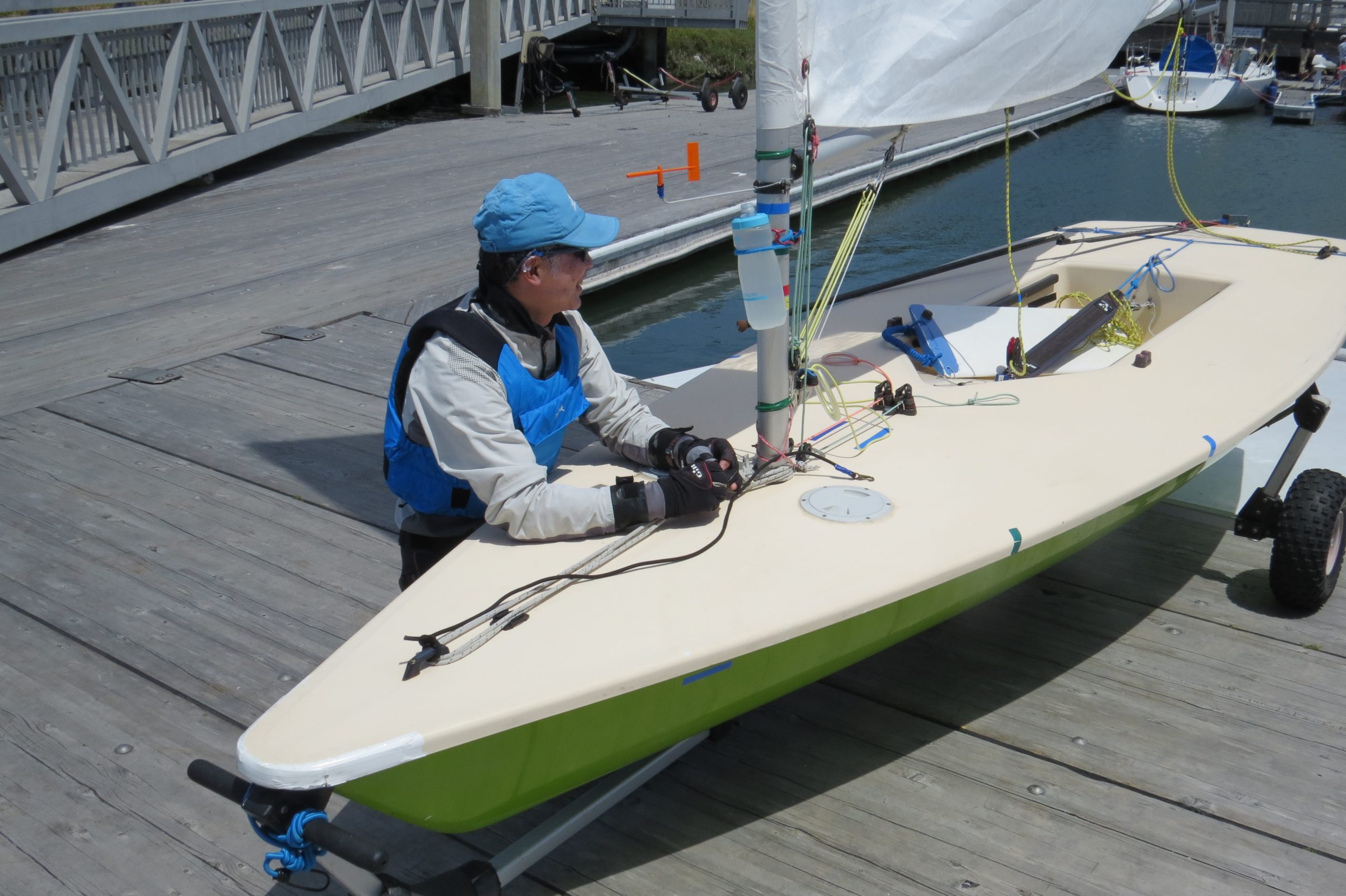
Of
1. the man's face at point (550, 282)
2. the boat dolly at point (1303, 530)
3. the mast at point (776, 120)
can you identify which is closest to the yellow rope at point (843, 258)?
the mast at point (776, 120)

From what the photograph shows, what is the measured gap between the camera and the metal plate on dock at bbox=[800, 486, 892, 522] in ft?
7.86

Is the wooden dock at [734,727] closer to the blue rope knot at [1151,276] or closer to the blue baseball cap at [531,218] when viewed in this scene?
the blue baseball cap at [531,218]

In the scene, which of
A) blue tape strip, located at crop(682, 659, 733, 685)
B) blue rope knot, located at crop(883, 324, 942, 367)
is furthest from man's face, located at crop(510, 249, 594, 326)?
blue rope knot, located at crop(883, 324, 942, 367)

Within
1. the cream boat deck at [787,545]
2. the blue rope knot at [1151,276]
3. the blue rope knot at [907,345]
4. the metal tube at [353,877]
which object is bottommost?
the metal tube at [353,877]

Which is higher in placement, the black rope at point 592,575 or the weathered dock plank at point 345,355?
the black rope at point 592,575

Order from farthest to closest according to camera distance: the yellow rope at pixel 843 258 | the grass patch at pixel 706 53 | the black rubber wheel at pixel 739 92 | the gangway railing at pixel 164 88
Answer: the grass patch at pixel 706 53
the black rubber wheel at pixel 739 92
the gangway railing at pixel 164 88
the yellow rope at pixel 843 258

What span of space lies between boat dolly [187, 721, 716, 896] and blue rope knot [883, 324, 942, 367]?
1.74m

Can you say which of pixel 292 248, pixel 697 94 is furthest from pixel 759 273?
pixel 697 94

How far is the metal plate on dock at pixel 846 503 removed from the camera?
2396 millimetres

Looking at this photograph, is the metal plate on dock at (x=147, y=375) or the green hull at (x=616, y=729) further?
the metal plate on dock at (x=147, y=375)

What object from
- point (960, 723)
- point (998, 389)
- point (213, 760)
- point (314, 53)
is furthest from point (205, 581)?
point (314, 53)

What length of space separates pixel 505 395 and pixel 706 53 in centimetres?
2286

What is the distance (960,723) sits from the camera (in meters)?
2.54

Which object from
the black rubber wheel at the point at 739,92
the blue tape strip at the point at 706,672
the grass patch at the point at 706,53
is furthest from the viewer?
the grass patch at the point at 706,53
